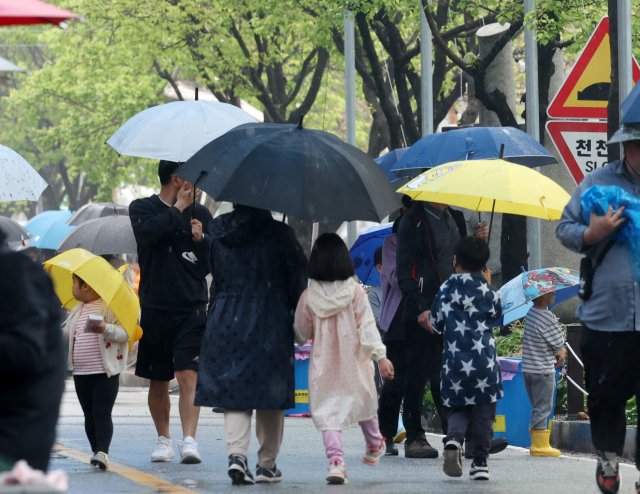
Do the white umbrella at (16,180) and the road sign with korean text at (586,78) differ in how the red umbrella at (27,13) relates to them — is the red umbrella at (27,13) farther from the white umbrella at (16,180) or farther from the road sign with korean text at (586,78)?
the road sign with korean text at (586,78)

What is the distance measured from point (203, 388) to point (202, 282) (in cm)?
129

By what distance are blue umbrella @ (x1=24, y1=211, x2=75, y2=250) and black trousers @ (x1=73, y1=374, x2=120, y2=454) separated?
44.3 ft

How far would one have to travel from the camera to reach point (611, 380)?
18.1 feet

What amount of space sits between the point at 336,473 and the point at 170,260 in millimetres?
1946

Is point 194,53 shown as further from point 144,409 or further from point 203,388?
point 203,388

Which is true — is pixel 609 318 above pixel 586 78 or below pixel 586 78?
below

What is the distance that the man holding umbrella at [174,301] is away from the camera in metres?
7.40

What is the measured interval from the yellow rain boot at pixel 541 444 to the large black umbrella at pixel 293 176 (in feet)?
8.25

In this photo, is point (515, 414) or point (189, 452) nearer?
point (189, 452)

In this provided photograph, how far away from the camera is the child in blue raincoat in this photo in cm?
682

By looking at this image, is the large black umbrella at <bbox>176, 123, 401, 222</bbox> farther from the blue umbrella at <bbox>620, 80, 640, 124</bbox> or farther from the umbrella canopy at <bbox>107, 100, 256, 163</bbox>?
the blue umbrella at <bbox>620, 80, 640, 124</bbox>

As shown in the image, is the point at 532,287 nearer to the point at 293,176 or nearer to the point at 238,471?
the point at 293,176

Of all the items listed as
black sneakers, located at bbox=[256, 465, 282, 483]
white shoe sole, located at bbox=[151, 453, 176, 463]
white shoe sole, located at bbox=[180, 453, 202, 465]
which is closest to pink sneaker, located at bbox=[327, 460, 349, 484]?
black sneakers, located at bbox=[256, 465, 282, 483]

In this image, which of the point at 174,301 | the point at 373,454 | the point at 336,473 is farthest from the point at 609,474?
the point at 174,301
